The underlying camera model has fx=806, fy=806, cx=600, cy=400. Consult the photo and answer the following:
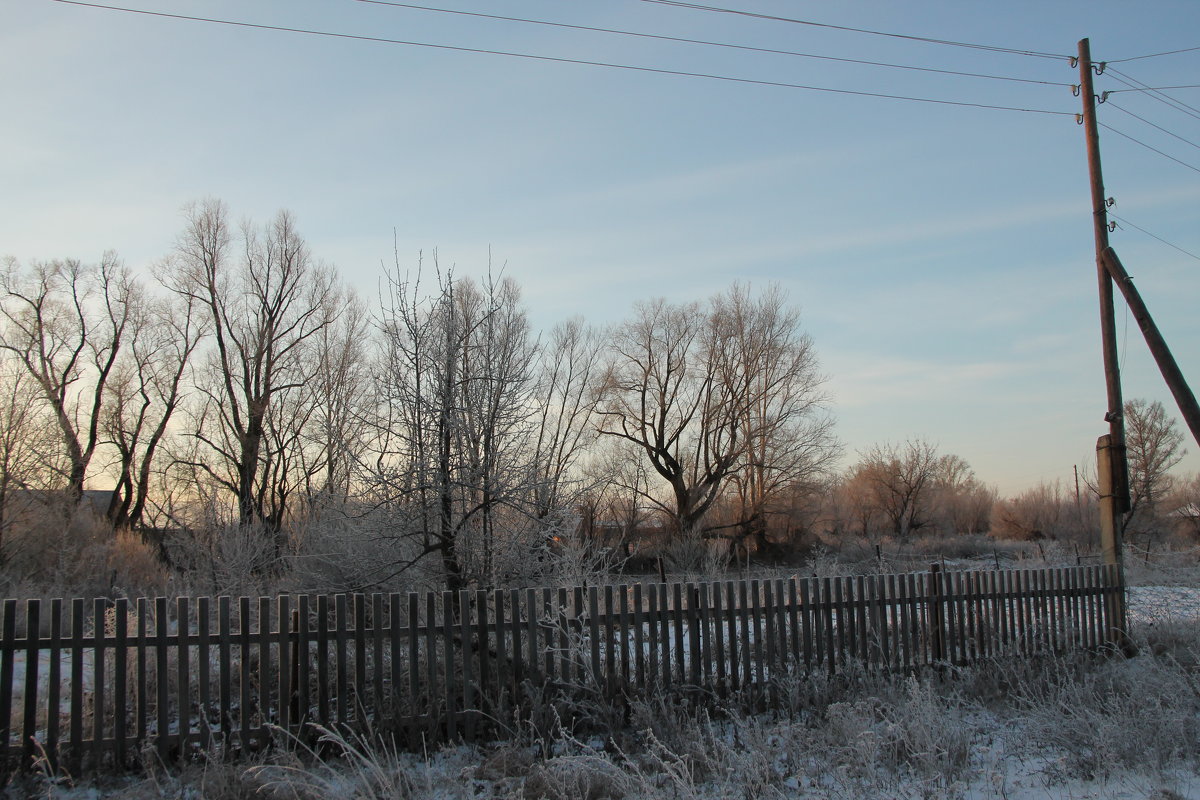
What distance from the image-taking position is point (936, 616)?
9.64 m

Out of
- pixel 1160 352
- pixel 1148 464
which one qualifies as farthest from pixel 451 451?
pixel 1148 464

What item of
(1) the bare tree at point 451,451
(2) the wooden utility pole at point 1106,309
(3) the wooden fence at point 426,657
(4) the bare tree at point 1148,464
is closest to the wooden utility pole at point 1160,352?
(2) the wooden utility pole at point 1106,309

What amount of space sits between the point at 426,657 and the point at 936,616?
607 cm

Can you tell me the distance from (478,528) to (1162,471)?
159 feet

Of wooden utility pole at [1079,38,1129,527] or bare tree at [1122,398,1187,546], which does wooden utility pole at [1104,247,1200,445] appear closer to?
wooden utility pole at [1079,38,1129,527]

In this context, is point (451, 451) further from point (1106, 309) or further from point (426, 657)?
point (1106, 309)

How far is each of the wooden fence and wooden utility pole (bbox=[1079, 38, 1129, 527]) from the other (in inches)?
106

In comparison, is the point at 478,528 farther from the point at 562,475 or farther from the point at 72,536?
the point at 72,536

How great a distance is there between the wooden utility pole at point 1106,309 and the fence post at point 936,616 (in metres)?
3.29

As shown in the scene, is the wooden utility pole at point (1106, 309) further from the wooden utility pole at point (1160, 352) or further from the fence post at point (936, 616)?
the fence post at point (936, 616)

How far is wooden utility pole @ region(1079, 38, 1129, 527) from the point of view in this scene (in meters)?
11.2

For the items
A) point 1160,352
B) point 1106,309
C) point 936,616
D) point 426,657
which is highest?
point 1106,309

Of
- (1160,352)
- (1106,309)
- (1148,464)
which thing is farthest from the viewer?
(1148,464)

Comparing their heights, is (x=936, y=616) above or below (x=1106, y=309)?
below
